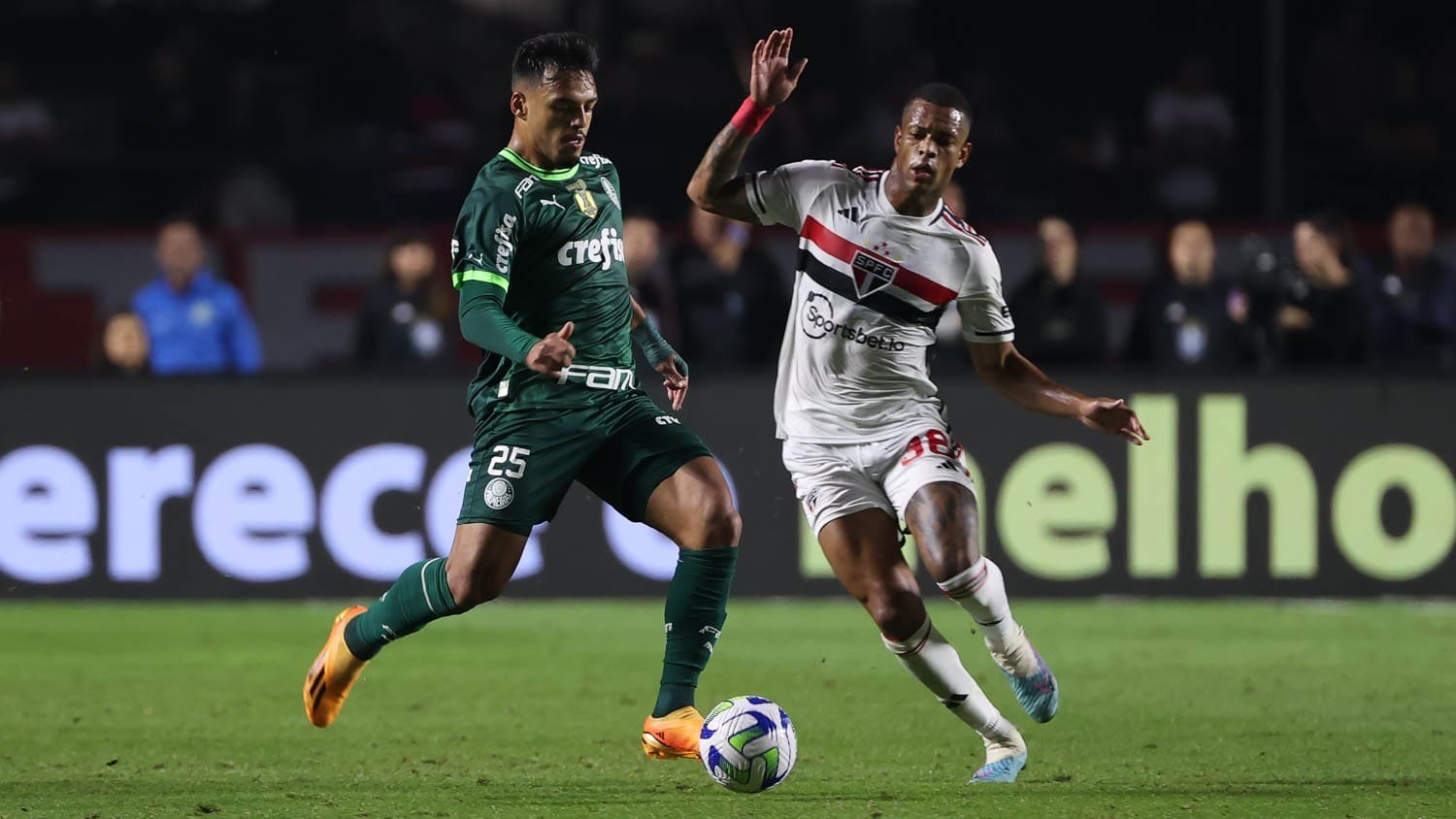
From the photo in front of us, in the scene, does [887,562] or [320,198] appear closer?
[887,562]

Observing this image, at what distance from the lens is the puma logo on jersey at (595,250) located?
6.43 m

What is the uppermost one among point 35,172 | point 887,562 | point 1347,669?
point 35,172

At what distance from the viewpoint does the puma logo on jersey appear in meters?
6.43

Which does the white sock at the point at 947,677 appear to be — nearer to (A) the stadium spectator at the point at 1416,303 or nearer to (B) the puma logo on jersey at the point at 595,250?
(B) the puma logo on jersey at the point at 595,250

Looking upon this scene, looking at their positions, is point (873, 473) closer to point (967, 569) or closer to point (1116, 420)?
point (967, 569)

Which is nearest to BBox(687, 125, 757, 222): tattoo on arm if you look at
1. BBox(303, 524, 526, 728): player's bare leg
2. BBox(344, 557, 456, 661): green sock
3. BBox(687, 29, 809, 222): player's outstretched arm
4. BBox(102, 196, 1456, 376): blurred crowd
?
BBox(687, 29, 809, 222): player's outstretched arm

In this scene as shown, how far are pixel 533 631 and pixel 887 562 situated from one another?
176 inches

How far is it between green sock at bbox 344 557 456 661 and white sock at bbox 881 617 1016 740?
1.34m

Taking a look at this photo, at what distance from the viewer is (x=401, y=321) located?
12227 mm

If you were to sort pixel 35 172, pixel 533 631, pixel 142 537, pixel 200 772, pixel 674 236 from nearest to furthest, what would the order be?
1. pixel 200 772
2. pixel 533 631
3. pixel 142 537
4. pixel 674 236
5. pixel 35 172

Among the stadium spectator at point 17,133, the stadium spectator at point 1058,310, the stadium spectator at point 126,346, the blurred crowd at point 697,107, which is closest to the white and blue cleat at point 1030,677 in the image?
the stadium spectator at point 1058,310

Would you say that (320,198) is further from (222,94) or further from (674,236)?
(674,236)

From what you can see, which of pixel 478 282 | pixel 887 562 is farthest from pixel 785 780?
pixel 478 282

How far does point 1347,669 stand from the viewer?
9227 mm
